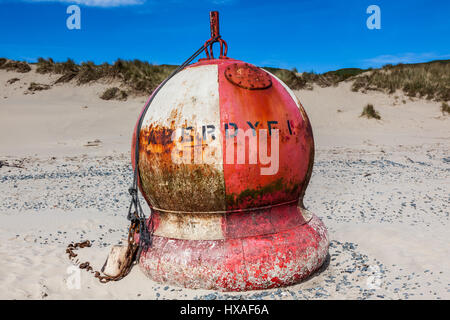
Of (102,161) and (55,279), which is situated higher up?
(102,161)

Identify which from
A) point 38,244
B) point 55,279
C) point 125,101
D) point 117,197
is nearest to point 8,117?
point 125,101

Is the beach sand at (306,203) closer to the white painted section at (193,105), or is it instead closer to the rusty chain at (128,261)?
the rusty chain at (128,261)

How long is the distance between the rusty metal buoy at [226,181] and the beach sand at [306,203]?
25 centimetres

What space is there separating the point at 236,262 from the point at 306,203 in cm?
387

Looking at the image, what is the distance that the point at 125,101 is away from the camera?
20688mm

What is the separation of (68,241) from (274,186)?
3.15 meters

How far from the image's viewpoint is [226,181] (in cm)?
362

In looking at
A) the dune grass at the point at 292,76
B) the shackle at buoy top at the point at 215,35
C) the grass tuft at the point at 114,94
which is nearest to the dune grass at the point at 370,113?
the dune grass at the point at 292,76

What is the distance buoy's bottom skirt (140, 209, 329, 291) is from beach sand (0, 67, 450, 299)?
111 millimetres

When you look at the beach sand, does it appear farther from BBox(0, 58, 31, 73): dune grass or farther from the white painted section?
BBox(0, 58, 31, 73): dune grass

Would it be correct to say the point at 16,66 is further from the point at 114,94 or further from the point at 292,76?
the point at 292,76

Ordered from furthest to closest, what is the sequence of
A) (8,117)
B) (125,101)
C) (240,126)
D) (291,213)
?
(125,101)
(8,117)
(291,213)
(240,126)

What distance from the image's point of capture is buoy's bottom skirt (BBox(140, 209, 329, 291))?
3.67m
